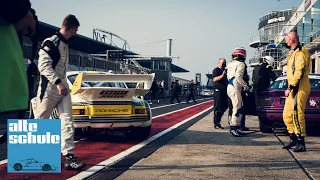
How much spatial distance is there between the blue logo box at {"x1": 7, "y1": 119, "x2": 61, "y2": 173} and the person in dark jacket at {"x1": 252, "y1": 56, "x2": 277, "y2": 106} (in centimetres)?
557

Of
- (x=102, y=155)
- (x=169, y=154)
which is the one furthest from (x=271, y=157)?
(x=102, y=155)

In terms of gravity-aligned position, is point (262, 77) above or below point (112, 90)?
above

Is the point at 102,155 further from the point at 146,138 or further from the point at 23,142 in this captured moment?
the point at 23,142

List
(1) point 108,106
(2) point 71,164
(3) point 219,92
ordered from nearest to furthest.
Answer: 1. (2) point 71,164
2. (1) point 108,106
3. (3) point 219,92

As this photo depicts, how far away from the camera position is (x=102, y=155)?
530 centimetres

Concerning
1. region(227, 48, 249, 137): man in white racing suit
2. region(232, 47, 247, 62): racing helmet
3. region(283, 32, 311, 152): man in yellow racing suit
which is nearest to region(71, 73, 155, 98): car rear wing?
region(227, 48, 249, 137): man in white racing suit

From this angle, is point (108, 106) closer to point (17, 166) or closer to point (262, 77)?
point (17, 166)

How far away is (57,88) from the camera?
4227 mm

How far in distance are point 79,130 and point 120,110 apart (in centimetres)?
78

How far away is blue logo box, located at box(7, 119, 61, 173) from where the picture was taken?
2848mm

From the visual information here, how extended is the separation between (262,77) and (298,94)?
258 centimetres

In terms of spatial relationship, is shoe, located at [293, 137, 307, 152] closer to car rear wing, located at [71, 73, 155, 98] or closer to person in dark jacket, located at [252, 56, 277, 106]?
person in dark jacket, located at [252, 56, 277, 106]

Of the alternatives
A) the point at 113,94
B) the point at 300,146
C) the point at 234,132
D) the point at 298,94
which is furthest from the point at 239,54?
the point at 113,94

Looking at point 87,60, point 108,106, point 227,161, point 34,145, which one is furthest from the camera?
point 87,60
